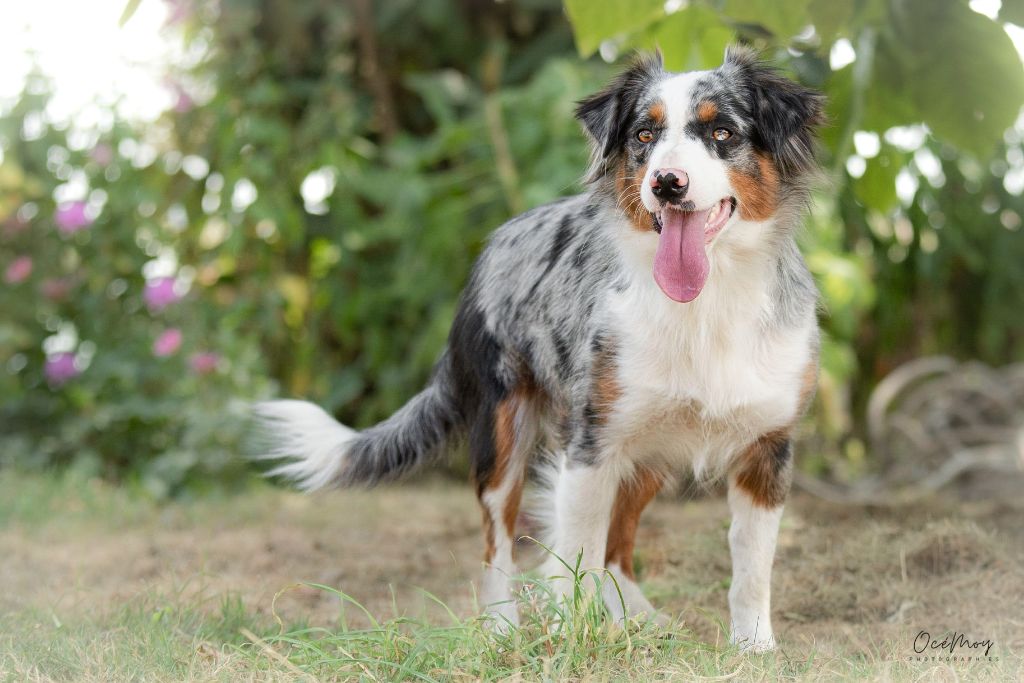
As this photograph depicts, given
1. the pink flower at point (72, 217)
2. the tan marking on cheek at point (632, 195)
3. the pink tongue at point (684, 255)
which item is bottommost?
the pink flower at point (72, 217)

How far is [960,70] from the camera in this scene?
274 cm

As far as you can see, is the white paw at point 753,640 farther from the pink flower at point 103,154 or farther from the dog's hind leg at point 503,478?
the pink flower at point 103,154

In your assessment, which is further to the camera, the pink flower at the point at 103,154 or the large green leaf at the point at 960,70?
the pink flower at the point at 103,154

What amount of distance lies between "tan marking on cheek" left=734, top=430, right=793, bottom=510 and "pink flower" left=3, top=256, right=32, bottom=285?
4.78 metres

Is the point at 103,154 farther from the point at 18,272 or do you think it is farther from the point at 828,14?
the point at 828,14

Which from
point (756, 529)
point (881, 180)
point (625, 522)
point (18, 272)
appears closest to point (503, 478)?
point (625, 522)

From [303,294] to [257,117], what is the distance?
1.08 m

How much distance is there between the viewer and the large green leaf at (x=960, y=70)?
2.66 metres

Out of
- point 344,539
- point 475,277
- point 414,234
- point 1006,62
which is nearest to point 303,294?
point 414,234

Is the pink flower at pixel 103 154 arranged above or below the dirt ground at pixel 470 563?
above

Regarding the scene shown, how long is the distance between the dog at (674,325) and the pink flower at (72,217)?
3935 mm

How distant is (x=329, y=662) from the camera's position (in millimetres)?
2574

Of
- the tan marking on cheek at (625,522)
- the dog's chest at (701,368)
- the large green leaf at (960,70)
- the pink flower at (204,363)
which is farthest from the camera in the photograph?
the pink flower at (204,363)

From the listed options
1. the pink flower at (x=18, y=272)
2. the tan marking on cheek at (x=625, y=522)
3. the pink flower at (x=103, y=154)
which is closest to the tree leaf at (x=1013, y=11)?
the tan marking on cheek at (x=625, y=522)
